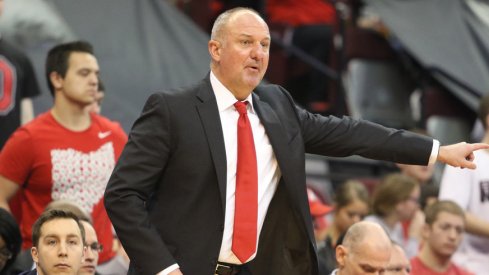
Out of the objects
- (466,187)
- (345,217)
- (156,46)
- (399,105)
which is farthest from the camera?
(399,105)

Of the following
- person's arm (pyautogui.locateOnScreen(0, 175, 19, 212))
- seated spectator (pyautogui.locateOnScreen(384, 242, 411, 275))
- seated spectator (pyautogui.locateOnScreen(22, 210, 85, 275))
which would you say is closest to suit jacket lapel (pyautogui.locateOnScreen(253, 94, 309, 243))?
seated spectator (pyautogui.locateOnScreen(22, 210, 85, 275))

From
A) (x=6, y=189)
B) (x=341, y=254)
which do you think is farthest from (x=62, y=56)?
(x=341, y=254)

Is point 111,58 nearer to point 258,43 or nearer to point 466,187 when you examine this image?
point 466,187

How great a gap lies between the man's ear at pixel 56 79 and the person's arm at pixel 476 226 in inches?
109

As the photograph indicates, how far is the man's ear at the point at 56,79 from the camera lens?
282 inches

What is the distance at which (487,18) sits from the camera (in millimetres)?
11305

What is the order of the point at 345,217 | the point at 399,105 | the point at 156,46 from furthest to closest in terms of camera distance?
the point at 399,105 < the point at 156,46 < the point at 345,217

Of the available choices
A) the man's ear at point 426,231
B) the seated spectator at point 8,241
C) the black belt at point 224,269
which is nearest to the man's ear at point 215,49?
the black belt at point 224,269

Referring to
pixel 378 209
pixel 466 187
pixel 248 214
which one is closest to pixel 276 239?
pixel 248 214

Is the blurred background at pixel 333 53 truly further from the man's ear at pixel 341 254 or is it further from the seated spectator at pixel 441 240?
the man's ear at pixel 341 254

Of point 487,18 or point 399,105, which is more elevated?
point 487,18

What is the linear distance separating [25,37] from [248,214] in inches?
172

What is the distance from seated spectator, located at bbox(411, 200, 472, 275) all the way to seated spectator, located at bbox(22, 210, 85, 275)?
2694mm

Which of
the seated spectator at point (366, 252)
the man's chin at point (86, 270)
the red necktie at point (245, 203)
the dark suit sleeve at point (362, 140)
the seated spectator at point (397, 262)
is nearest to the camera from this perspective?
the red necktie at point (245, 203)
